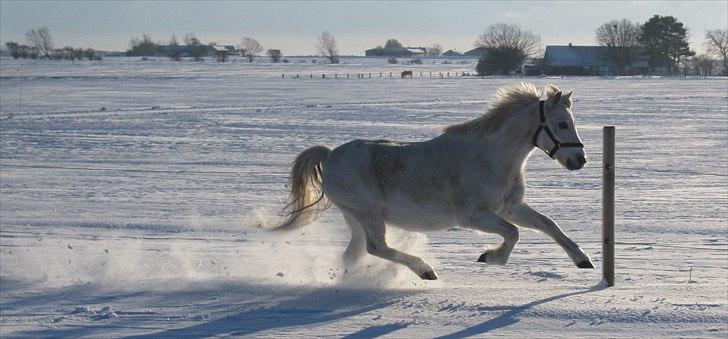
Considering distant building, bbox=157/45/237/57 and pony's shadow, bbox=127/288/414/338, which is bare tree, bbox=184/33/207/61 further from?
pony's shadow, bbox=127/288/414/338

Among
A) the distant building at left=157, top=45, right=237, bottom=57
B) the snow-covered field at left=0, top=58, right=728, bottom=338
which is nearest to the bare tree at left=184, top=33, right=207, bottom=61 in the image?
the distant building at left=157, top=45, right=237, bottom=57

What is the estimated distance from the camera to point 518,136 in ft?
25.1

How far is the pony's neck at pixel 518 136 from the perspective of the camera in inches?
300

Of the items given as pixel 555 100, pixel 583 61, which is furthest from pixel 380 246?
pixel 583 61

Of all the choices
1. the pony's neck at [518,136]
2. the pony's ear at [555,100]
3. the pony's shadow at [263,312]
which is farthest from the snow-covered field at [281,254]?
the pony's ear at [555,100]

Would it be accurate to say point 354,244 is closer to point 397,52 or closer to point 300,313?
point 300,313

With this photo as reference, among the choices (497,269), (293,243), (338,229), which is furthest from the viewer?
(338,229)

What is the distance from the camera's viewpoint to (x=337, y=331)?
636cm

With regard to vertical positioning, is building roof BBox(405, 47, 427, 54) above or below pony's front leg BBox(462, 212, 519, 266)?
above

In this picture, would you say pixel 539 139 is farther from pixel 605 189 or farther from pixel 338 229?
pixel 338 229

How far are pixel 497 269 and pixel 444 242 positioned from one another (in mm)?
1715

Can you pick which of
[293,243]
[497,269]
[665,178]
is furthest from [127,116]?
[497,269]

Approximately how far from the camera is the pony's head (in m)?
7.33

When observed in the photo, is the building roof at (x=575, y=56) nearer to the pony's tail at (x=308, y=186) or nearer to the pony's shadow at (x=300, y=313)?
the pony's tail at (x=308, y=186)
